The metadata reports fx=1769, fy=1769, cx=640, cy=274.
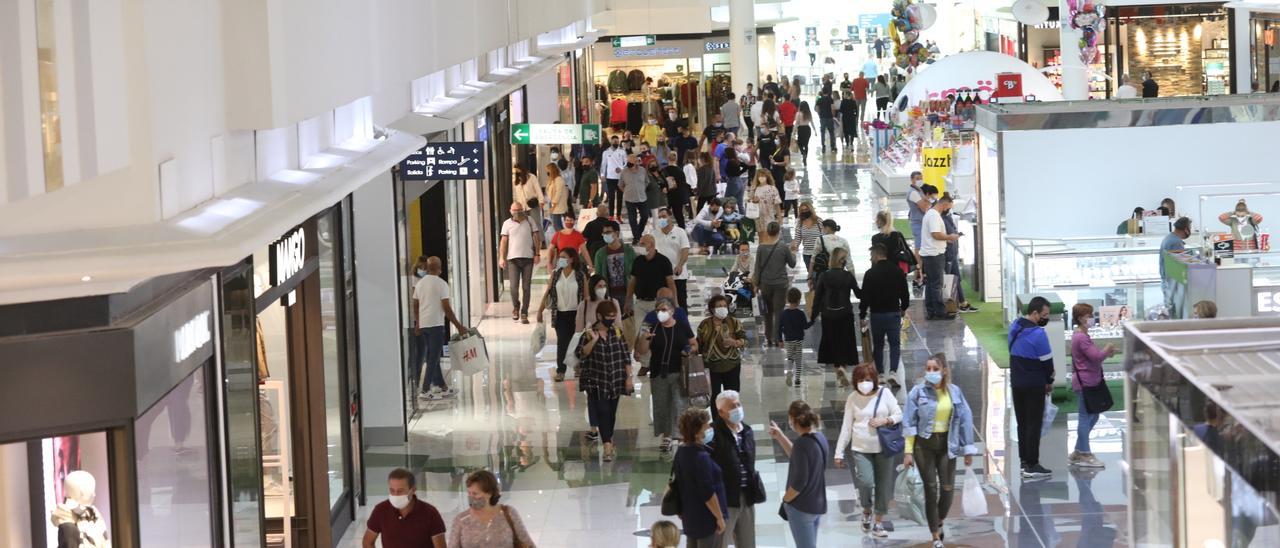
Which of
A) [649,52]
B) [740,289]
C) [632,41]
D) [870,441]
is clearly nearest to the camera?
[870,441]

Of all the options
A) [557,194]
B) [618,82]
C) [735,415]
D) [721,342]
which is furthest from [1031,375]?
[618,82]

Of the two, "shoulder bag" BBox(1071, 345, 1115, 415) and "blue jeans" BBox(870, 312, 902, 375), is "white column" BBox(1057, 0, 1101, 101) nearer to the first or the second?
"blue jeans" BBox(870, 312, 902, 375)

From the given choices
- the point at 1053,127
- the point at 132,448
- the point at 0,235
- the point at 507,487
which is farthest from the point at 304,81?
the point at 1053,127

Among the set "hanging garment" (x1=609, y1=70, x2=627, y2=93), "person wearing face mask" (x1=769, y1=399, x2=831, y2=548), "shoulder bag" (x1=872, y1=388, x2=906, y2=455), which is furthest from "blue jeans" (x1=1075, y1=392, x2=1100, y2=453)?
"hanging garment" (x1=609, y1=70, x2=627, y2=93)

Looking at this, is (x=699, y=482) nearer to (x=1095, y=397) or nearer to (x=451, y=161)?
(x=1095, y=397)

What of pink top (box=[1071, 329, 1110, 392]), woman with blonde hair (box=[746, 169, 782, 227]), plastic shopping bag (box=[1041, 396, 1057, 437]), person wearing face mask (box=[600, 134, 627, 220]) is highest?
person wearing face mask (box=[600, 134, 627, 220])

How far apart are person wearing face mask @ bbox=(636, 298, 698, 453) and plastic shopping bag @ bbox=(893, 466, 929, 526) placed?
2048mm

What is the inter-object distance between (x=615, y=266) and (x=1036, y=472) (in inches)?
229

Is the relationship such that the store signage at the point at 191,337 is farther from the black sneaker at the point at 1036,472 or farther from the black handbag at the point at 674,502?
the black sneaker at the point at 1036,472

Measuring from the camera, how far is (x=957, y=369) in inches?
690

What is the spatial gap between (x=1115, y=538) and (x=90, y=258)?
25.6 ft

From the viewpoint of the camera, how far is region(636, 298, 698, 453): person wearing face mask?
1429 centimetres

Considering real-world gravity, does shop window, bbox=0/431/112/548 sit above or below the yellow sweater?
above

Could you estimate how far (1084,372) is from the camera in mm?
13266
